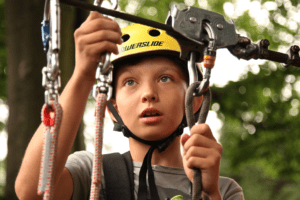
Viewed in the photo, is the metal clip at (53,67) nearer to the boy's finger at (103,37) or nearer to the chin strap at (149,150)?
the boy's finger at (103,37)

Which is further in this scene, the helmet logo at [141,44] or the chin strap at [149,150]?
the helmet logo at [141,44]

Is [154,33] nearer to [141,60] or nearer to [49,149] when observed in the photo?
[141,60]

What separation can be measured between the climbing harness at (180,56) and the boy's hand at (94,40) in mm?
62

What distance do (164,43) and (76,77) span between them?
3.82 feet

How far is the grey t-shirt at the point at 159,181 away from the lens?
8.71ft

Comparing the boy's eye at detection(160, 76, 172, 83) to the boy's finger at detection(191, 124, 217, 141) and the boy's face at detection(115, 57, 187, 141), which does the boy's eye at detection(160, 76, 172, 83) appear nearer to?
the boy's face at detection(115, 57, 187, 141)

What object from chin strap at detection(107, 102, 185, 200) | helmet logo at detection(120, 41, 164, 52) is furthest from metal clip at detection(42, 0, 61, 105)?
helmet logo at detection(120, 41, 164, 52)

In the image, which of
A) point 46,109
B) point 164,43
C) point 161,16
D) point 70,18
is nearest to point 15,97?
point 70,18

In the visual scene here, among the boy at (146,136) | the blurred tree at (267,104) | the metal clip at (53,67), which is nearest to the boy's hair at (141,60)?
the boy at (146,136)

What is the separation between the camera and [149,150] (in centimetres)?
287

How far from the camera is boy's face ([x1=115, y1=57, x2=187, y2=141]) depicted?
2.79 m

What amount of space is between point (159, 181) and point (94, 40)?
4.41 ft

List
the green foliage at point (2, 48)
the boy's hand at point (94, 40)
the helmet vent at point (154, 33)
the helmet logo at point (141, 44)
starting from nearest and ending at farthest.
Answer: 1. the boy's hand at point (94, 40)
2. the helmet logo at point (141, 44)
3. the helmet vent at point (154, 33)
4. the green foliage at point (2, 48)

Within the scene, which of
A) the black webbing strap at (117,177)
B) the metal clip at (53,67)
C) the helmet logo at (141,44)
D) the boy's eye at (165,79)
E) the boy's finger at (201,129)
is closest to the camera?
the metal clip at (53,67)
